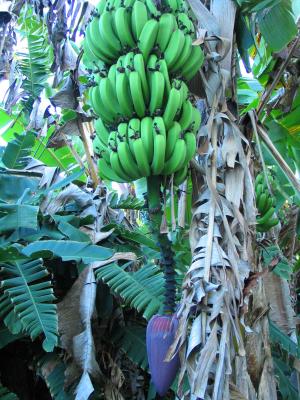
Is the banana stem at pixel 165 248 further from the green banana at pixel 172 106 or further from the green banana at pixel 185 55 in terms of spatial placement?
the green banana at pixel 185 55

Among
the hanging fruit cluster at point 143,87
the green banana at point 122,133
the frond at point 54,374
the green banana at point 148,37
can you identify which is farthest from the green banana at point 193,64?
the frond at point 54,374

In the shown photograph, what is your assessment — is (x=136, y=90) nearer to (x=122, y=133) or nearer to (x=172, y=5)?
(x=122, y=133)

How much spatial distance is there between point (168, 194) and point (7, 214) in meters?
Result: 0.50

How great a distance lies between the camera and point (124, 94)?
1.12 m

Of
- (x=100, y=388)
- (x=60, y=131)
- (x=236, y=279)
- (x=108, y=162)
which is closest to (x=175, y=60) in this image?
(x=108, y=162)

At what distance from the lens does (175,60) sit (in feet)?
3.88

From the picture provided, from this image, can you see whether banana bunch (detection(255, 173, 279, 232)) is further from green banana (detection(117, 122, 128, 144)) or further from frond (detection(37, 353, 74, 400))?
frond (detection(37, 353, 74, 400))

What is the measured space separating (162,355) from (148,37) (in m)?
0.72

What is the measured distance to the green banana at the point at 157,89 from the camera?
1102 mm

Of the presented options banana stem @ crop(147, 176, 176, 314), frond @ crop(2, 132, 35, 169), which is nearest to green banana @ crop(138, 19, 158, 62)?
banana stem @ crop(147, 176, 176, 314)

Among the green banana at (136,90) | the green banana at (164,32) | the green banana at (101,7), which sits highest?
the green banana at (101,7)

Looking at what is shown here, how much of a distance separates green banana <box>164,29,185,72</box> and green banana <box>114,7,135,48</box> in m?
0.09

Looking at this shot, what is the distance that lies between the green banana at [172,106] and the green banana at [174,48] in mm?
89

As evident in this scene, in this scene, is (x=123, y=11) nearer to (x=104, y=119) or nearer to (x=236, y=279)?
(x=104, y=119)
